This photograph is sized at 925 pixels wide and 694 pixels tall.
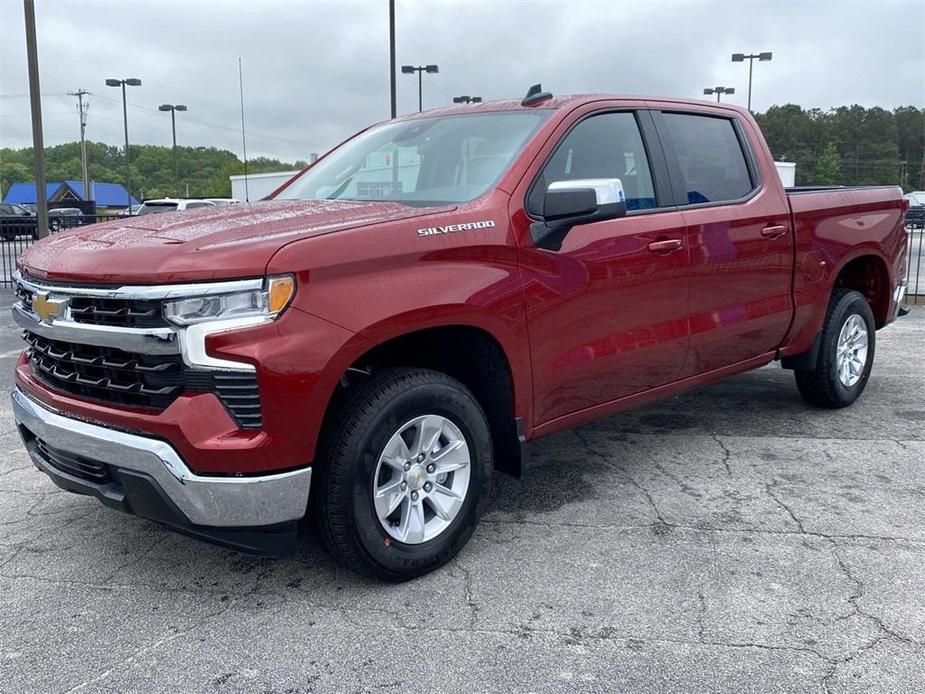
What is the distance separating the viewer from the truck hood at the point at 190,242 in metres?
2.76

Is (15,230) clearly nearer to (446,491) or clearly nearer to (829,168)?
(446,491)

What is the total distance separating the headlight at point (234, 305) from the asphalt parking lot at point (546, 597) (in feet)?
3.59

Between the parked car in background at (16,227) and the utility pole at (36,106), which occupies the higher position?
the utility pole at (36,106)

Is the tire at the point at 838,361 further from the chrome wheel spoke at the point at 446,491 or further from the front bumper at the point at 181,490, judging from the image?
the front bumper at the point at 181,490

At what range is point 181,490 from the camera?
2.80m

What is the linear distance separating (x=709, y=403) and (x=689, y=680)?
3701 millimetres

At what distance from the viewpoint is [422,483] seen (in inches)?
129

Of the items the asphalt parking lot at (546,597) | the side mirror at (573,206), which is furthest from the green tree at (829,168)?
the side mirror at (573,206)

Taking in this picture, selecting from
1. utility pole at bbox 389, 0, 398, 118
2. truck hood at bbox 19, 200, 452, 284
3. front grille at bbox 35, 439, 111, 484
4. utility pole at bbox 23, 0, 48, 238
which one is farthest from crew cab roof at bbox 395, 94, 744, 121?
utility pole at bbox 389, 0, 398, 118

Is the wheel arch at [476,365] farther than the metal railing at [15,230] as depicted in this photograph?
No

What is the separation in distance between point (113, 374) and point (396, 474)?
106 centimetres

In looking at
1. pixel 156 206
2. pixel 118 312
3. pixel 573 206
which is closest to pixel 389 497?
pixel 118 312

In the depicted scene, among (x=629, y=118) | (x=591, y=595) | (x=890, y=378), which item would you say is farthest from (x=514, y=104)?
(x=890, y=378)

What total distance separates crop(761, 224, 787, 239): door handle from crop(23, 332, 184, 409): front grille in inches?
131
